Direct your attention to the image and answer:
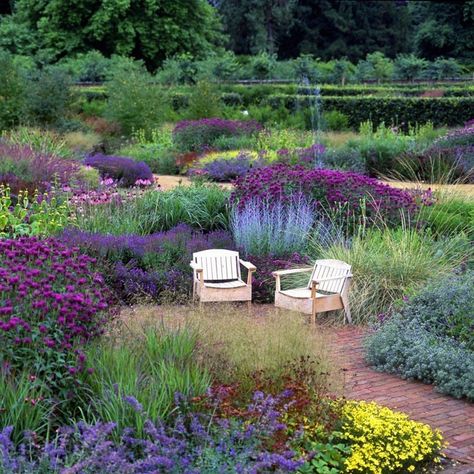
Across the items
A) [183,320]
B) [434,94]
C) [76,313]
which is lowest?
[434,94]

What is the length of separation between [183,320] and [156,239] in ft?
11.6

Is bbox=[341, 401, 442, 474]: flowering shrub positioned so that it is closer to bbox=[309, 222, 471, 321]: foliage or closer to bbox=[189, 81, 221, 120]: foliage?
bbox=[309, 222, 471, 321]: foliage

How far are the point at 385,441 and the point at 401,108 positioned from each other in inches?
870

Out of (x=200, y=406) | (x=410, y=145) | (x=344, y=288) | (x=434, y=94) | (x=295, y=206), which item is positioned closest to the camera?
(x=200, y=406)

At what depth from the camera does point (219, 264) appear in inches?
342

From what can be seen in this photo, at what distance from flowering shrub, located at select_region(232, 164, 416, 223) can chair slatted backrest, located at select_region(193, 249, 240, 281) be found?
6.09 ft

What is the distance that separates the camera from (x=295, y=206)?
10.3 meters

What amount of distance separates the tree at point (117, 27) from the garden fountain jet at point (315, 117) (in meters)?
10.8

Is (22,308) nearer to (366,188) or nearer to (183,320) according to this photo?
(183,320)

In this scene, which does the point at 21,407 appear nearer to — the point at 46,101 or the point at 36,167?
the point at 36,167

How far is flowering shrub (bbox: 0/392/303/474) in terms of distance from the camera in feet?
12.8

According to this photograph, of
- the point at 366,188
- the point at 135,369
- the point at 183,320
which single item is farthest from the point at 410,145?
the point at 135,369

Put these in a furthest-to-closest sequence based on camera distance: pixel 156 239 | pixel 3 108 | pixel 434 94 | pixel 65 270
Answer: pixel 434 94, pixel 3 108, pixel 156 239, pixel 65 270

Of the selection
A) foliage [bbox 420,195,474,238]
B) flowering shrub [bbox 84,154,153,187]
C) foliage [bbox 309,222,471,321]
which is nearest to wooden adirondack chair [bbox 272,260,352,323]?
foliage [bbox 309,222,471,321]
